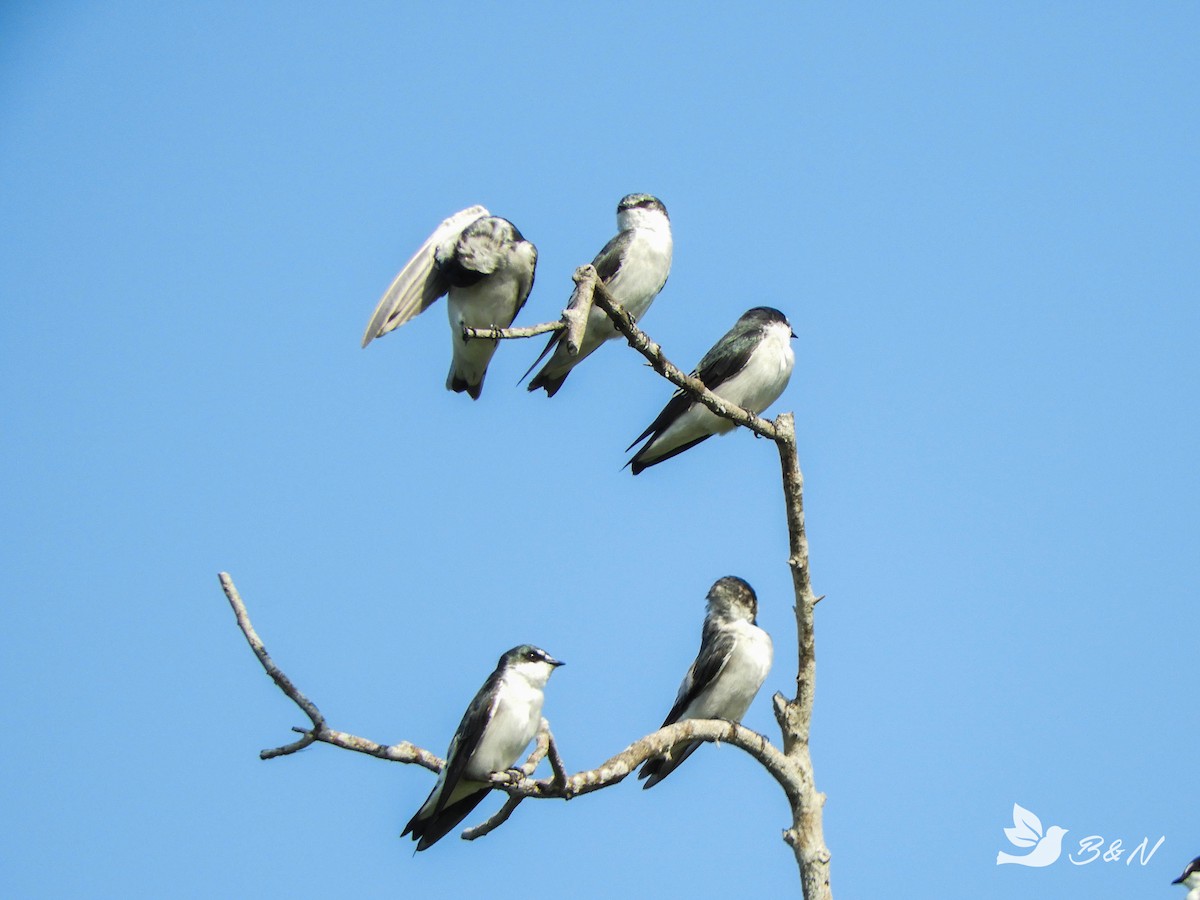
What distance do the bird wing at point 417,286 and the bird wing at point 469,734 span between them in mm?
2567

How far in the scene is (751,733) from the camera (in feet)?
22.9

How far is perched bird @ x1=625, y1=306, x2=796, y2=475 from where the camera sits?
1039cm

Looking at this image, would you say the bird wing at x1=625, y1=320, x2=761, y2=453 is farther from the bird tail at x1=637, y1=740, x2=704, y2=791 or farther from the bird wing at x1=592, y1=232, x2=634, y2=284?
the bird tail at x1=637, y1=740, x2=704, y2=791

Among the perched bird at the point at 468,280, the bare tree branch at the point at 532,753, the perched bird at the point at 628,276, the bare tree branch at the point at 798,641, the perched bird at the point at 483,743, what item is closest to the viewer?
the bare tree branch at the point at 532,753

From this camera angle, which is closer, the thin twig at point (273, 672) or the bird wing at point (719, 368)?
the thin twig at point (273, 672)

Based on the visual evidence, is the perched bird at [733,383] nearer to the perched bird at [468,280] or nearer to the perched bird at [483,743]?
the perched bird at [468,280]

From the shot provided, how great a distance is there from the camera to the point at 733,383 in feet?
34.3

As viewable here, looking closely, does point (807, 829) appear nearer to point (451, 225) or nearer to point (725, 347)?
point (725, 347)

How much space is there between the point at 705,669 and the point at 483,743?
1994 mm

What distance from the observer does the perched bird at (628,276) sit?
1038 centimetres

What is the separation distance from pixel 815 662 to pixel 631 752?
62.2 inches

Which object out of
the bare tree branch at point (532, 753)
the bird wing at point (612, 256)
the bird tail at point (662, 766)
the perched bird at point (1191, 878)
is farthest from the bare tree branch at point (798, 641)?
the perched bird at point (1191, 878)

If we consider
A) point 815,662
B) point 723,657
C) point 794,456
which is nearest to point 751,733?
point 815,662

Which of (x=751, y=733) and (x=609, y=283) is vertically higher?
(x=609, y=283)
